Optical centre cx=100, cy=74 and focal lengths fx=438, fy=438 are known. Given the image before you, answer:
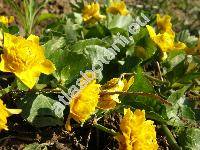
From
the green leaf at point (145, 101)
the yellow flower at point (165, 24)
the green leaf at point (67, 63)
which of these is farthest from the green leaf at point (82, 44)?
the yellow flower at point (165, 24)

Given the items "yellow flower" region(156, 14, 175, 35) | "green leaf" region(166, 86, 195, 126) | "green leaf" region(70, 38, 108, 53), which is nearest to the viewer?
"green leaf" region(166, 86, 195, 126)

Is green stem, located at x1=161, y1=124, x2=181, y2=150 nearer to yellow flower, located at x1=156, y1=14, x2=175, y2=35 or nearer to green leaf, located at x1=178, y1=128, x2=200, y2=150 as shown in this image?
green leaf, located at x1=178, y1=128, x2=200, y2=150

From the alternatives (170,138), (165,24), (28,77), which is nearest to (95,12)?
(165,24)

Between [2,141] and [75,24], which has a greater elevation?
[75,24]

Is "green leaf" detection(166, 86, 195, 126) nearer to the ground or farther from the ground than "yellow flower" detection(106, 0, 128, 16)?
nearer to the ground

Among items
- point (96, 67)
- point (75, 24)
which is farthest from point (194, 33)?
point (96, 67)

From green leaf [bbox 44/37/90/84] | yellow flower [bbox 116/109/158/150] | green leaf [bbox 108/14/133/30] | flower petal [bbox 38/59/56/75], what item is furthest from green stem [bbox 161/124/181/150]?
green leaf [bbox 108/14/133/30]

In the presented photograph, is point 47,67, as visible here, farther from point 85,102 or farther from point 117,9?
point 117,9

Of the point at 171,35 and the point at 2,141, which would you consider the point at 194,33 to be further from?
the point at 2,141
